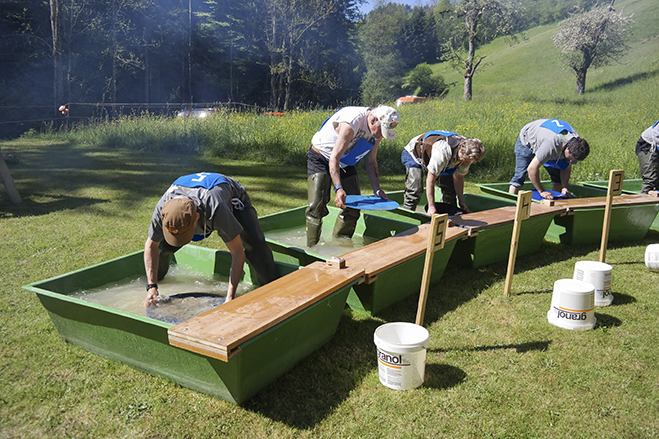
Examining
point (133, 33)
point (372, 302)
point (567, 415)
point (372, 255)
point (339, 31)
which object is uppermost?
point (339, 31)

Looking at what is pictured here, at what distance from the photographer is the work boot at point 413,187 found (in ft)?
19.5

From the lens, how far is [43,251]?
17.6 ft

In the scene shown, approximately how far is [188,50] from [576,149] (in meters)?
29.7

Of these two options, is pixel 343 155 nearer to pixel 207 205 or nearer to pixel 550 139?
pixel 207 205

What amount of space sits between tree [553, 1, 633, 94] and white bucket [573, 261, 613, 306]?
29.4 m

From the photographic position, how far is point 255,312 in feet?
9.21

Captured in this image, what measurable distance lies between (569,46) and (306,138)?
1031 inches

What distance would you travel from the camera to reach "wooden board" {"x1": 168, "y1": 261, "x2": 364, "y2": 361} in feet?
8.11

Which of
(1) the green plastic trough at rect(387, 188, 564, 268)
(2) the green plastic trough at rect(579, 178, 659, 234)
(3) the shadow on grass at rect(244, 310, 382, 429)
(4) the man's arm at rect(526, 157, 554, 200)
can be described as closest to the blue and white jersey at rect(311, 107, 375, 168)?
(1) the green plastic trough at rect(387, 188, 564, 268)

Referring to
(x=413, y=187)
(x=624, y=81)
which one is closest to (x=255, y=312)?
(x=413, y=187)

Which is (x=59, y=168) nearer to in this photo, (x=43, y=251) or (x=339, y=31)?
(x=43, y=251)

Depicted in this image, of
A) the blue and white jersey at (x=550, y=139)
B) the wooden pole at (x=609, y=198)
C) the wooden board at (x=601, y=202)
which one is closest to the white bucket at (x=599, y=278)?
the wooden pole at (x=609, y=198)

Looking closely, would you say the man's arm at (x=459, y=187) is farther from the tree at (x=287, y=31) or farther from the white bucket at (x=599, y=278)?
the tree at (x=287, y=31)

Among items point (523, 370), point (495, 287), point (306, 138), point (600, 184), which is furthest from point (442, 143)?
point (306, 138)
